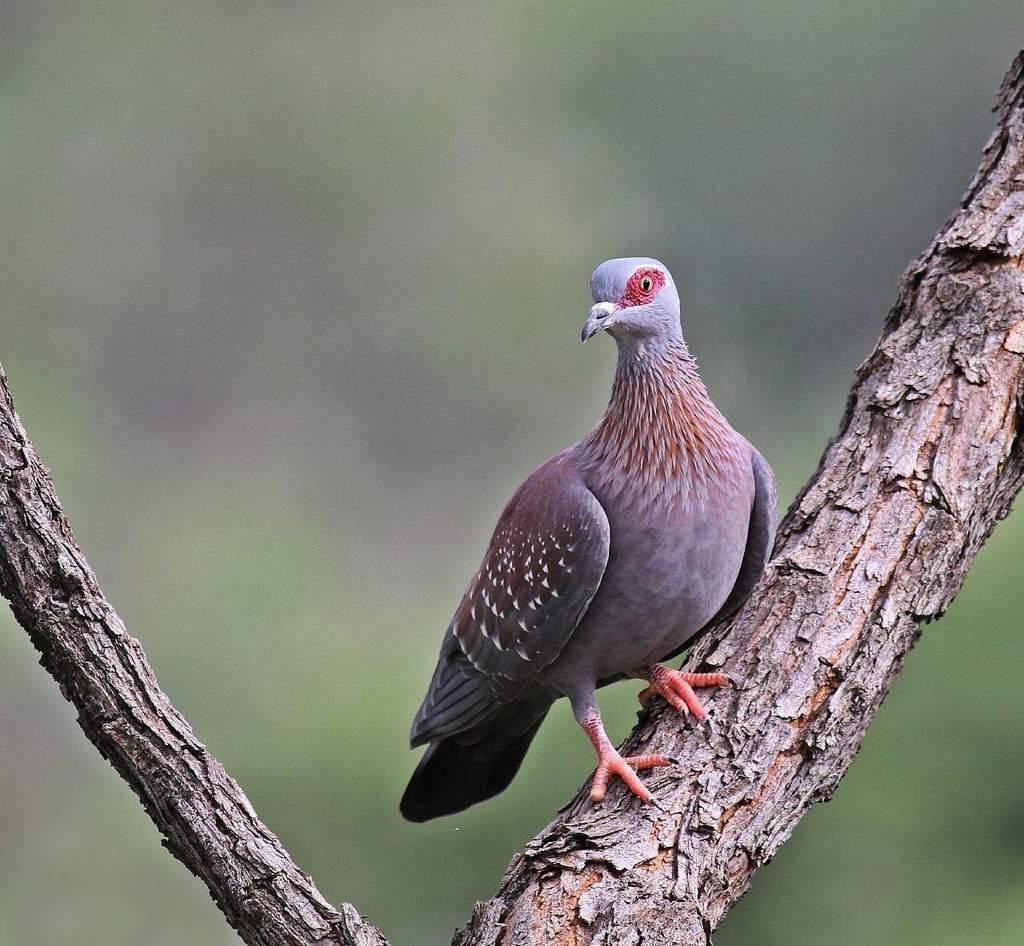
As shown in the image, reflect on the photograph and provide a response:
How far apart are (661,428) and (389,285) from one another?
2889 millimetres

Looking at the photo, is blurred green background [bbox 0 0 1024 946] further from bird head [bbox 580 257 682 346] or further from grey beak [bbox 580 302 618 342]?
grey beak [bbox 580 302 618 342]

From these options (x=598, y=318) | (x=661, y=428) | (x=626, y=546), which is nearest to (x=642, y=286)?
(x=598, y=318)

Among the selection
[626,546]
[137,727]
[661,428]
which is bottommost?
[137,727]

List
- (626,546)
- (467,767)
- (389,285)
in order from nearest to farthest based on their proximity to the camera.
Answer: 1. (626,546)
2. (467,767)
3. (389,285)

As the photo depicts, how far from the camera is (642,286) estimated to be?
252 cm

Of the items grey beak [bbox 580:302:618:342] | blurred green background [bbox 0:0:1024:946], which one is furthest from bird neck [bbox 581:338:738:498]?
blurred green background [bbox 0:0:1024:946]

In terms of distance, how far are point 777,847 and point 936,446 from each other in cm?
97

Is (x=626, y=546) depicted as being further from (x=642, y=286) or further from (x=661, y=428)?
(x=642, y=286)

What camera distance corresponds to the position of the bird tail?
298 centimetres

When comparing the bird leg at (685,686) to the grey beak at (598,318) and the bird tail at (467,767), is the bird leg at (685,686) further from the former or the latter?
the grey beak at (598,318)

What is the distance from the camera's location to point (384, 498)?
5.24 m

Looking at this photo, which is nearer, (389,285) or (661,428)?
(661,428)

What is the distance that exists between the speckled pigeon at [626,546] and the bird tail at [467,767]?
13 centimetres

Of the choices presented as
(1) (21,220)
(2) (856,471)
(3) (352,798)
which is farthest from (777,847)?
(1) (21,220)
